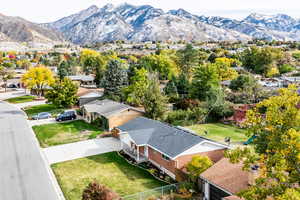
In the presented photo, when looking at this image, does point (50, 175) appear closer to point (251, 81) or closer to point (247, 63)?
point (251, 81)

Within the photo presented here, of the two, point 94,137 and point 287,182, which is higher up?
point 287,182

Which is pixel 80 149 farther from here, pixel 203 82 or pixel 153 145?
pixel 203 82

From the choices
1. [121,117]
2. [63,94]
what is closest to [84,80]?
[63,94]

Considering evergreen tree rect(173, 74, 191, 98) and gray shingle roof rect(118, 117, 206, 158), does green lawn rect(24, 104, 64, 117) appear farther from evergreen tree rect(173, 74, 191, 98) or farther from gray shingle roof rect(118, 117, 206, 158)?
gray shingle roof rect(118, 117, 206, 158)

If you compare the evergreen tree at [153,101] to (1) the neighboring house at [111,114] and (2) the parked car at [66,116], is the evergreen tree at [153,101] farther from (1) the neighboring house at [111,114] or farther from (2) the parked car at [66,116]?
(2) the parked car at [66,116]

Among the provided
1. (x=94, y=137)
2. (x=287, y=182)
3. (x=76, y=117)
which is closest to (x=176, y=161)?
(x=287, y=182)

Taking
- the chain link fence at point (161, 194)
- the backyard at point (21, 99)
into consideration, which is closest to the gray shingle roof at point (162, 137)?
the chain link fence at point (161, 194)

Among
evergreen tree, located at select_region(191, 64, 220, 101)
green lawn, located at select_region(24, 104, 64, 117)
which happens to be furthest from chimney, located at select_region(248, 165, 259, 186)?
green lawn, located at select_region(24, 104, 64, 117)
